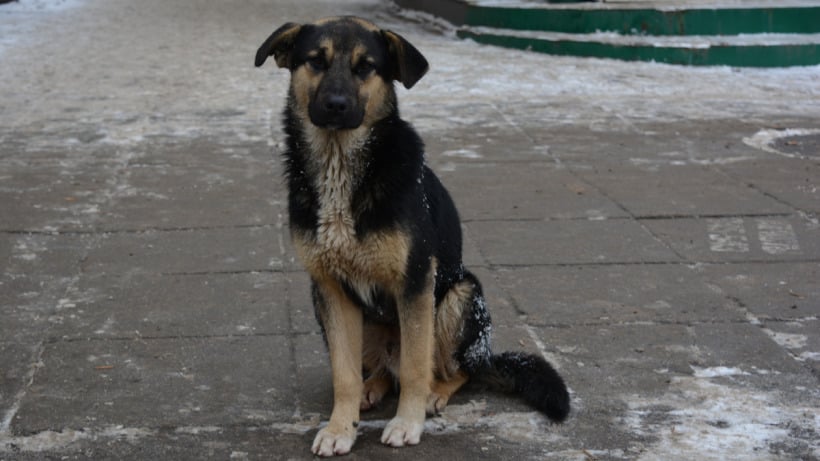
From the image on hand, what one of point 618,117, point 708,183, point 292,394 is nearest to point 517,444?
point 292,394

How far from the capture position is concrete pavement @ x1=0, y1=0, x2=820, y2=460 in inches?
177

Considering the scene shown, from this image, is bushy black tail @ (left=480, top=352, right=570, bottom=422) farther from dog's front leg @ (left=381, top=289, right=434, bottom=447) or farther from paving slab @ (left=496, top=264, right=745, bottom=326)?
paving slab @ (left=496, top=264, right=745, bottom=326)

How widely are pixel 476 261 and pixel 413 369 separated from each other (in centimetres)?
247

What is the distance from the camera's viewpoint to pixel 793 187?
846cm

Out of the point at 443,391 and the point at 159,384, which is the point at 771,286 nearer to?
the point at 443,391

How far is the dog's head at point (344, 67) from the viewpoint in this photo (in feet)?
13.7

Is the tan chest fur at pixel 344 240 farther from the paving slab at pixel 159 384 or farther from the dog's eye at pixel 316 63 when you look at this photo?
the paving slab at pixel 159 384

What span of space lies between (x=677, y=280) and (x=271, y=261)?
8.02 feet

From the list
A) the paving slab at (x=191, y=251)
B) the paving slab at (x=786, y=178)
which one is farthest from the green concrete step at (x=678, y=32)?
the paving slab at (x=191, y=251)

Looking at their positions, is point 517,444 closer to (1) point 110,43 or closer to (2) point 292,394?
(2) point 292,394

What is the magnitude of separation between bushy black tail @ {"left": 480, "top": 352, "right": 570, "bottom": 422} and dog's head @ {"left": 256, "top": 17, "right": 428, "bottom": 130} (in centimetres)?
123

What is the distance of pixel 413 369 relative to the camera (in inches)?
173

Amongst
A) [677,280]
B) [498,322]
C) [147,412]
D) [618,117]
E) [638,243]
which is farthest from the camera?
[618,117]

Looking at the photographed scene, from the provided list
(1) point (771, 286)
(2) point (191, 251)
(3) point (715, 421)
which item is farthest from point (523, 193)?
(3) point (715, 421)
